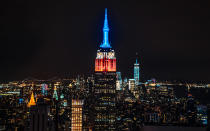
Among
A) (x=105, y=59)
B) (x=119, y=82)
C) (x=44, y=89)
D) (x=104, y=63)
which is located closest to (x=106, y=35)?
(x=105, y=59)

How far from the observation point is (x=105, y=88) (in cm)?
1642

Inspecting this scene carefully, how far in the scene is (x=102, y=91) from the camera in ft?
53.8

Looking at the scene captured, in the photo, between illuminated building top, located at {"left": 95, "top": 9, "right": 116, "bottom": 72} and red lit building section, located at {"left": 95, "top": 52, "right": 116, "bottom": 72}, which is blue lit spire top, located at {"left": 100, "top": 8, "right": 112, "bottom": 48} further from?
red lit building section, located at {"left": 95, "top": 52, "right": 116, "bottom": 72}

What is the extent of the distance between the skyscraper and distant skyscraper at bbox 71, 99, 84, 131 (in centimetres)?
99

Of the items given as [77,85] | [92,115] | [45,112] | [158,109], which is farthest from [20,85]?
[158,109]

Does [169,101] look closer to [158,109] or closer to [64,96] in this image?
[158,109]

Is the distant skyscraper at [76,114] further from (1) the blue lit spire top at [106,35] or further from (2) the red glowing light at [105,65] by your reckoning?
(1) the blue lit spire top at [106,35]

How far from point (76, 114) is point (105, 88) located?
6.51ft

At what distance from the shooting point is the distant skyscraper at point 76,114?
1482 cm

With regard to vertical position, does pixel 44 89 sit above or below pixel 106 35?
below

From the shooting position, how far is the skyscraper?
16047 millimetres

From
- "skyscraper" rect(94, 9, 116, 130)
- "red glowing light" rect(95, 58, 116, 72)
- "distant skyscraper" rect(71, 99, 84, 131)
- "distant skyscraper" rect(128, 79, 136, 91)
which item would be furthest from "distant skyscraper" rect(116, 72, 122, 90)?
"distant skyscraper" rect(71, 99, 84, 131)

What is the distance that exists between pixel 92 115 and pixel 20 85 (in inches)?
215

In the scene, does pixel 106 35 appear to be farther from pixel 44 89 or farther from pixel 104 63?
pixel 44 89
